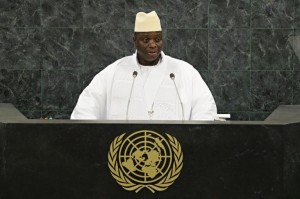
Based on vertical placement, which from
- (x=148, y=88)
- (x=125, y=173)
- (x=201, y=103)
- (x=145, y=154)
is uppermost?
(x=148, y=88)

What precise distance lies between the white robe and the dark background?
10.7 ft

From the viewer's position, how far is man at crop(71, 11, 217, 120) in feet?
21.4

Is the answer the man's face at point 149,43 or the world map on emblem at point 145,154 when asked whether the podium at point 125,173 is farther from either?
the man's face at point 149,43

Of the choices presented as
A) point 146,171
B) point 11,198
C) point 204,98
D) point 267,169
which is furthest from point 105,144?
point 204,98

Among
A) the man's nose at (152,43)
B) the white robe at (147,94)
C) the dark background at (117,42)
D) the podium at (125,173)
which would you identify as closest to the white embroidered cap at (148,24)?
the man's nose at (152,43)

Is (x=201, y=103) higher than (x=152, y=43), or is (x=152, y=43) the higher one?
(x=152, y=43)

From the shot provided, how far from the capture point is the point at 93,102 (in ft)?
21.2

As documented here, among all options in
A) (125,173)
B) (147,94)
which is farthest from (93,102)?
(125,173)

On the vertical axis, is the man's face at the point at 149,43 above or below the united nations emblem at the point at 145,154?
above

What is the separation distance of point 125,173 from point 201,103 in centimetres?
160

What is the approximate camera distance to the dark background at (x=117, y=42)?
10.0 metres

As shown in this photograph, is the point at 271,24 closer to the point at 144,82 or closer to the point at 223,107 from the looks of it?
the point at 223,107

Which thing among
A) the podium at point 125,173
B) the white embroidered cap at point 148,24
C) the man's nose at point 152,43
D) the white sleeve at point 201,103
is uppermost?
the white embroidered cap at point 148,24

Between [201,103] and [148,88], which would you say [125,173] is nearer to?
[201,103]
